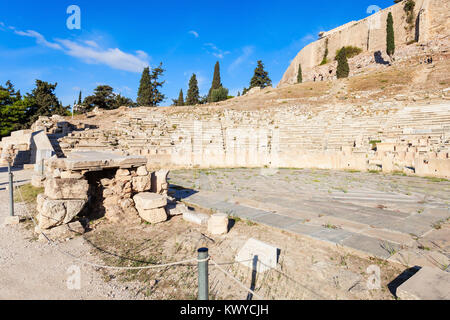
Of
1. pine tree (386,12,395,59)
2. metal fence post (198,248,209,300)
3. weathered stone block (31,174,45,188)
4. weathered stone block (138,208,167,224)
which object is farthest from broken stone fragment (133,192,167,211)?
pine tree (386,12,395,59)

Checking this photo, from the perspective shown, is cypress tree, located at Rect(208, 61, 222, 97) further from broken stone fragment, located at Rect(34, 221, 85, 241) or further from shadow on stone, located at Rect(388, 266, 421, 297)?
shadow on stone, located at Rect(388, 266, 421, 297)

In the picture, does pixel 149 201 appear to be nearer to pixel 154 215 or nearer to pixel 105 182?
pixel 154 215

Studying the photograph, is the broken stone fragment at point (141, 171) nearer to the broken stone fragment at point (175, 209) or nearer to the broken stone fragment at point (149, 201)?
the broken stone fragment at point (149, 201)

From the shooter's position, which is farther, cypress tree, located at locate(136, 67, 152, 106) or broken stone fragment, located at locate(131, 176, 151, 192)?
cypress tree, located at locate(136, 67, 152, 106)

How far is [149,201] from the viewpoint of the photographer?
4.52 m

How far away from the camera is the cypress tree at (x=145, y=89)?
124 feet

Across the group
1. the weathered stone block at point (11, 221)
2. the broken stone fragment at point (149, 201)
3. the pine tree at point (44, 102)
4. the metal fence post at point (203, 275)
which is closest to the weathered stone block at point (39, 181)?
the weathered stone block at point (11, 221)

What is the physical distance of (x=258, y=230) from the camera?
162 inches

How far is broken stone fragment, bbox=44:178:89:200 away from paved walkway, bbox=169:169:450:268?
2496 millimetres

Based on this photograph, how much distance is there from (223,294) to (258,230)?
187cm

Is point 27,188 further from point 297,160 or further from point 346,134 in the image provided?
point 346,134

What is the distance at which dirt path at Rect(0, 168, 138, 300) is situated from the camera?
2350mm

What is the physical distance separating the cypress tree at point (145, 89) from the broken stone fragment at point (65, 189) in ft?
118
